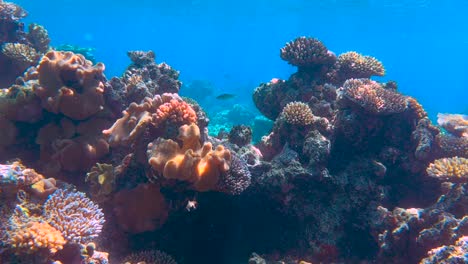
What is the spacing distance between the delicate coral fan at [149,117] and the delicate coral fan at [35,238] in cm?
172

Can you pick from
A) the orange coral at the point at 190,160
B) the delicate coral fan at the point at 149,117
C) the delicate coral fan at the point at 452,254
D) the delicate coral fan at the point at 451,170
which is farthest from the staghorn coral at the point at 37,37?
the delicate coral fan at the point at 452,254

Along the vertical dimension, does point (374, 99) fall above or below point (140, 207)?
above

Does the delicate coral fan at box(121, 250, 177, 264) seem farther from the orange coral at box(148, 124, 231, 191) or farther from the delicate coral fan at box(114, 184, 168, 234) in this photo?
the orange coral at box(148, 124, 231, 191)

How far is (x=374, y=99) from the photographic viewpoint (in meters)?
5.57

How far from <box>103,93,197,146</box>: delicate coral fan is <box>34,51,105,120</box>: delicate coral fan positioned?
73 cm

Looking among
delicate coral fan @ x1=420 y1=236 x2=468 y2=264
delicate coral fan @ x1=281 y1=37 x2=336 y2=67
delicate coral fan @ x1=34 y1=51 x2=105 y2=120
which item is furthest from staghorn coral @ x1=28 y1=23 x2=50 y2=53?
delicate coral fan @ x1=420 y1=236 x2=468 y2=264

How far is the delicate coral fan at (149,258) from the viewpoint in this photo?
13.7ft

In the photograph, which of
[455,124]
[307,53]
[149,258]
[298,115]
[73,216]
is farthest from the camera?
[307,53]

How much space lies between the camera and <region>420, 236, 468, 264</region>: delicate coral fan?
3.54 m

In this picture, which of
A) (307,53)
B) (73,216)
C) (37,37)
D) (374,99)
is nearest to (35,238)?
(73,216)

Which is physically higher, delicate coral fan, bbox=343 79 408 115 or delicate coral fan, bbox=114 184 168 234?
delicate coral fan, bbox=343 79 408 115

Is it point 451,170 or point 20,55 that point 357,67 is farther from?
point 20,55

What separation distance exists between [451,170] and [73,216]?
5598mm

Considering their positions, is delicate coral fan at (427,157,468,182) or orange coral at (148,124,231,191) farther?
delicate coral fan at (427,157,468,182)
